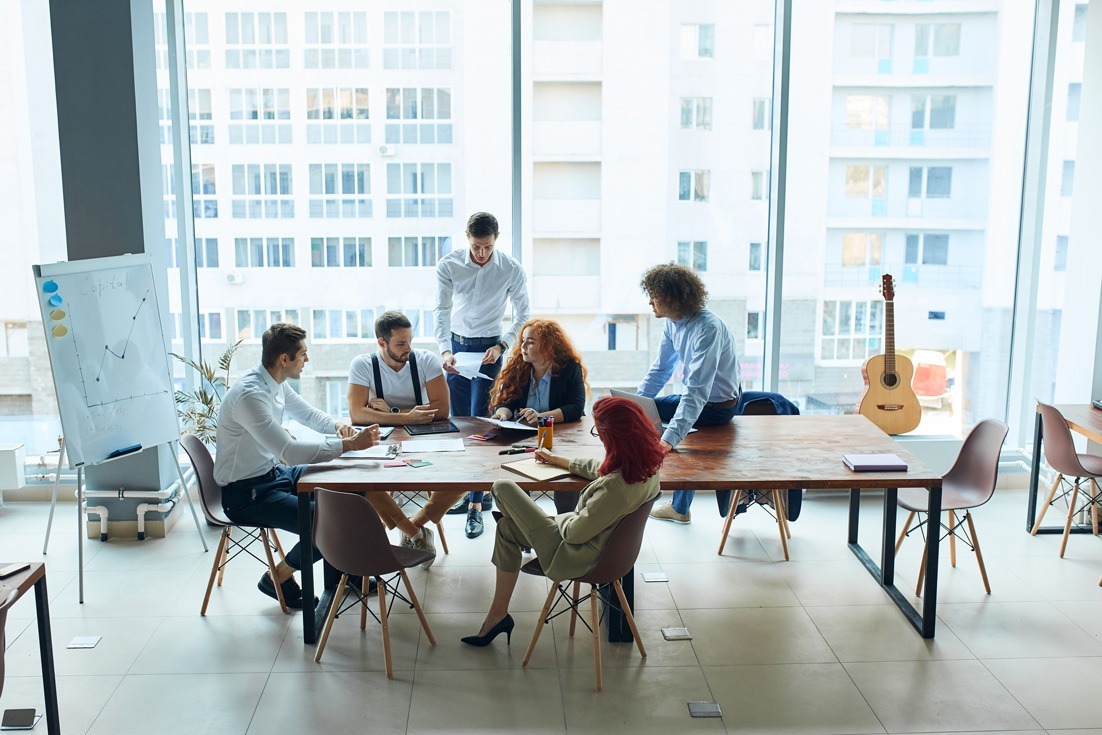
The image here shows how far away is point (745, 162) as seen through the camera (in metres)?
6.14

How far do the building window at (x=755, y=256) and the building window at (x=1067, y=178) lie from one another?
1867mm

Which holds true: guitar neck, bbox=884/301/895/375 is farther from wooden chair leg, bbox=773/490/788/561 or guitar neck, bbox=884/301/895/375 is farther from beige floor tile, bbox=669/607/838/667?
beige floor tile, bbox=669/607/838/667

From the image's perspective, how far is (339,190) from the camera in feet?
19.8

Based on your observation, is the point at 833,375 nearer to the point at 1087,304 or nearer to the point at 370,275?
the point at 1087,304

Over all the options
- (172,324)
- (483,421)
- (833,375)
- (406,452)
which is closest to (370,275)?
(172,324)

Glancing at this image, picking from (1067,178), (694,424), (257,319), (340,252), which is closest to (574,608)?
(694,424)

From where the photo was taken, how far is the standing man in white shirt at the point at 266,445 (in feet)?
13.7

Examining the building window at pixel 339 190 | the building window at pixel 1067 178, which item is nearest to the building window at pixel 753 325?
the building window at pixel 1067 178

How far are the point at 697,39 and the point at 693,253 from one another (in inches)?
51.4

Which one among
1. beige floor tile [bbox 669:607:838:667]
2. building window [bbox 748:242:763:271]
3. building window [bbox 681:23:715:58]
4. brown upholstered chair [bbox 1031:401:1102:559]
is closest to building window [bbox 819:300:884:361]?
building window [bbox 748:242:763:271]

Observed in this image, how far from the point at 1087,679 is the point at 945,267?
3101 millimetres

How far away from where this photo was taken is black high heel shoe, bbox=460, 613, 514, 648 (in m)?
4.10

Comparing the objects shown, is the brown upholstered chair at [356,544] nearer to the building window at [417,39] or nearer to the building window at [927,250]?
the building window at [417,39]

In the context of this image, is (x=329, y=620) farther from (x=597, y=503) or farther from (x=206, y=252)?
(x=206, y=252)
